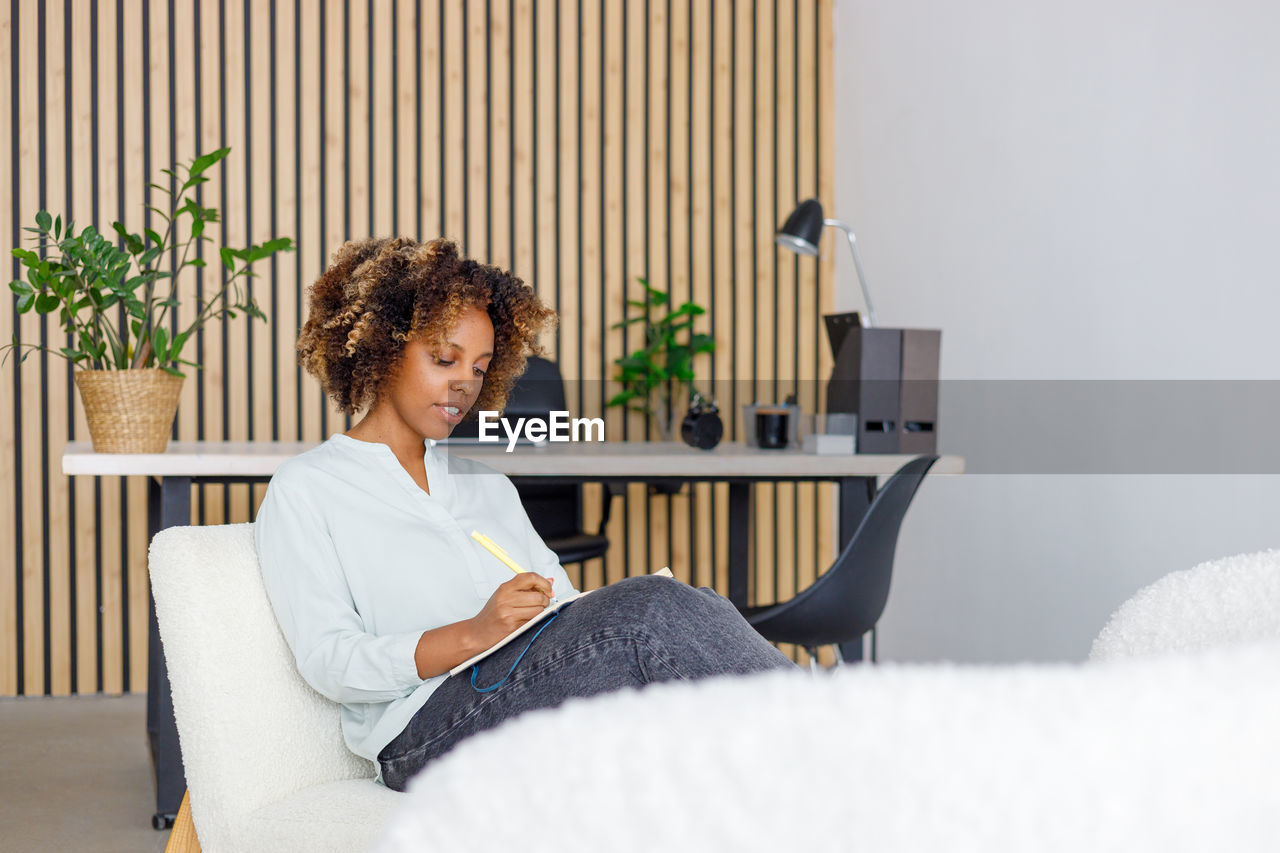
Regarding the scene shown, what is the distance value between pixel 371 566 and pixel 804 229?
78.1 inches

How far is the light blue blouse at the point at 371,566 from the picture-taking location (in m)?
1.25

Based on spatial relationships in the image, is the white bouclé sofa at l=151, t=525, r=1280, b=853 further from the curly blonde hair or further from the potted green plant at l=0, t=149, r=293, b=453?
the potted green plant at l=0, t=149, r=293, b=453

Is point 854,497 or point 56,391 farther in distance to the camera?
point 56,391

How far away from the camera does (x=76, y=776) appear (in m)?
2.78

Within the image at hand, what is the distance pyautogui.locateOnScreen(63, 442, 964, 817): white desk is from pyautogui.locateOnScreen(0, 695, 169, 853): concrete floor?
12 centimetres

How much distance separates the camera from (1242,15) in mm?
2100

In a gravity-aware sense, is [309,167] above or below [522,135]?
below

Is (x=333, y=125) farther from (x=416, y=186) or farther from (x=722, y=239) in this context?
(x=722, y=239)

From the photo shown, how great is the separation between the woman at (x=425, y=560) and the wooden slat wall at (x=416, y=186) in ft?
7.52

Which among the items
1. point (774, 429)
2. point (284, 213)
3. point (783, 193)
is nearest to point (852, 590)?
point (774, 429)

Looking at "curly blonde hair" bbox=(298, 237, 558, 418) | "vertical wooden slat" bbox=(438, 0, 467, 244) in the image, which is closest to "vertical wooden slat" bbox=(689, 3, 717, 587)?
"vertical wooden slat" bbox=(438, 0, 467, 244)

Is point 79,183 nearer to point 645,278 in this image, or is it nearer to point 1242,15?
point 645,278

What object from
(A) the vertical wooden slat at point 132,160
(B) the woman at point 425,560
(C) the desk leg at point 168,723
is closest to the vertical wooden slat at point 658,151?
(A) the vertical wooden slat at point 132,160

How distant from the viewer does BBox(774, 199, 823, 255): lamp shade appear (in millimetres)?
3027
